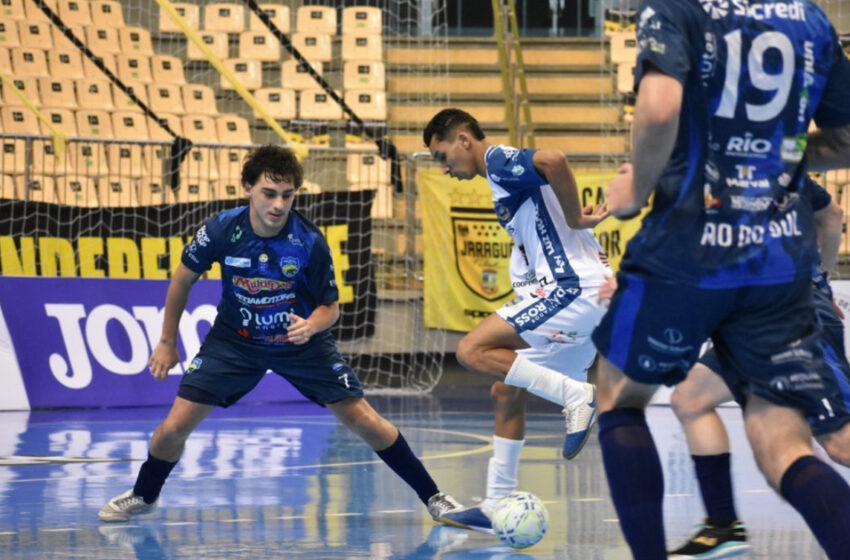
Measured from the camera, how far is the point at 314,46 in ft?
63.0

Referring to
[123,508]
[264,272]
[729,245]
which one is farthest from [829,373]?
[123,508]

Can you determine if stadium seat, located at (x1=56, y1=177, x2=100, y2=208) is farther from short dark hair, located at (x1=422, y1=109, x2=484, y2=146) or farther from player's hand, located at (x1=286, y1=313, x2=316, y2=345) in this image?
Result: player's hand, located at (x1=286, y1=313, x2=316, y2=345)

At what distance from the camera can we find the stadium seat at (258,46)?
19.2 meters

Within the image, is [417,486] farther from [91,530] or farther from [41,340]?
[41,340]

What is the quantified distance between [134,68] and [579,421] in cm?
1314

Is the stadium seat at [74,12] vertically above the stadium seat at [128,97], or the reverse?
the stadium seat at [74,12]

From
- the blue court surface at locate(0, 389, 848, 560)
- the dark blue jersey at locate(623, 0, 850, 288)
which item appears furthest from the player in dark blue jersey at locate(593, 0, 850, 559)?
the blue court surface at locate(0, 389, 848, 560)

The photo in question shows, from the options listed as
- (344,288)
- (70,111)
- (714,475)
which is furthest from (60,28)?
(714,475)

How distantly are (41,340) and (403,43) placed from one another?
8.85 meters

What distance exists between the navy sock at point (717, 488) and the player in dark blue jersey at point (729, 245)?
1.22 meters

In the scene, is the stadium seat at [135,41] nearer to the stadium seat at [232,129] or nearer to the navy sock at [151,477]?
the stadium seat at [232,129]

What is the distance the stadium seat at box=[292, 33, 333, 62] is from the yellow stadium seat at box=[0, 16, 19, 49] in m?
3.63

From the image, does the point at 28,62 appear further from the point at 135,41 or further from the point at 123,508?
the point at 123,508

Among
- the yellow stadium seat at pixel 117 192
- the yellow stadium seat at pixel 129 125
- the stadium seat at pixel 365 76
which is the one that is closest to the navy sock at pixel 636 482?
the yellow stadium seat at pixel 117 192
